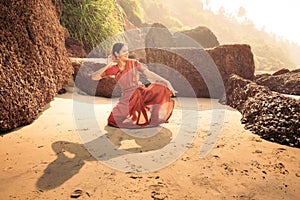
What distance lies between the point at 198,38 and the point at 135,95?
12.8 meters

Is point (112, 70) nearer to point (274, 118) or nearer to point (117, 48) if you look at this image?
point (117, 48)

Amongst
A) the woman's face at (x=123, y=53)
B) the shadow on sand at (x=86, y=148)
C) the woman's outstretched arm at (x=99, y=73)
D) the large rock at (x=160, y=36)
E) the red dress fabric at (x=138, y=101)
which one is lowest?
the shadow on sand at (x=86, y=148)

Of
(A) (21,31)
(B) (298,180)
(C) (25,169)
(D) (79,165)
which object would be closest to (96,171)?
(D) (79,165)

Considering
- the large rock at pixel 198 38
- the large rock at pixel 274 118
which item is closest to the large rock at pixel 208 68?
the large rock at pixel 274 118

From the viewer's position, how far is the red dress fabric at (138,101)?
9.93 ft

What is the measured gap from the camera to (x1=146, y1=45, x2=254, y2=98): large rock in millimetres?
5723

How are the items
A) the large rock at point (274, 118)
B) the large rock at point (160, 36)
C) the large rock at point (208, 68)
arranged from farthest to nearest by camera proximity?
the large rock at point (160, 36) → the large rock at point (208, 68) → the large rock at point (274, 118)

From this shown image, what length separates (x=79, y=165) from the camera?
1.84 m

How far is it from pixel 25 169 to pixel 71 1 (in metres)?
7.15

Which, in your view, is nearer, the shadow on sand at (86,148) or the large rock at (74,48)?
the shadow on sand at (86,148)

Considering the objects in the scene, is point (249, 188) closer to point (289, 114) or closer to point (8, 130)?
point (289, 114)

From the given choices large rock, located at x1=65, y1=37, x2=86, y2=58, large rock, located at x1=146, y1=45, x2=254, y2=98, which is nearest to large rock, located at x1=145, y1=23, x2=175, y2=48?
large rock, located at x1=65, y1=37, x2=86, y2=58

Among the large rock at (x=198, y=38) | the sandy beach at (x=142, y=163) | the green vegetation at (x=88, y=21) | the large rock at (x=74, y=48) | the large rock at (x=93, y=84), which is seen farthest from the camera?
the large rock at (x=198, y=38)

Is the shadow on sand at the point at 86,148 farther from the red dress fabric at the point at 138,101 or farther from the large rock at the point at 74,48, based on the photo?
the large rock at the point at 74,48
